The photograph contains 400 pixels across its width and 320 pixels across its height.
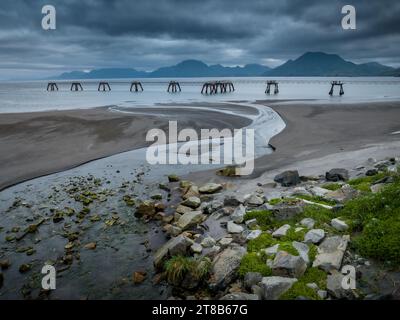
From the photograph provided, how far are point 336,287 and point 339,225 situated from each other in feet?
6.85

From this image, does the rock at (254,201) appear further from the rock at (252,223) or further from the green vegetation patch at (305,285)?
the green vegetation patch at (305,285)

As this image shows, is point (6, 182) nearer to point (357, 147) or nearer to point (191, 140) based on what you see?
point (191, 140)

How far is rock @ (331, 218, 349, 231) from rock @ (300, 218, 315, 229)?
0.45m

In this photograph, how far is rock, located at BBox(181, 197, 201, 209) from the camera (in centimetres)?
1056

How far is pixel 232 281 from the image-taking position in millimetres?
6336

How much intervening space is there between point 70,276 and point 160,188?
602cm

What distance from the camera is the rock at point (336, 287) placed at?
17.4 feet

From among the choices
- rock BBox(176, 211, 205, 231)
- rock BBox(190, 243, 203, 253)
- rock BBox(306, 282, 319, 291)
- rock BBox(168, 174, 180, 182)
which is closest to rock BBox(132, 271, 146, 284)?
rock BBox(190, 243, 203, 253)

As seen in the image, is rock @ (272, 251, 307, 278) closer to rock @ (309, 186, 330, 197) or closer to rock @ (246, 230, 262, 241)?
rock @ (246, 230, 262, 241)

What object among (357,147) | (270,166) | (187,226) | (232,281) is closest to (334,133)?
(357,147)

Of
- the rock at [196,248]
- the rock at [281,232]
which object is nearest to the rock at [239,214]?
the rock at [281,232]

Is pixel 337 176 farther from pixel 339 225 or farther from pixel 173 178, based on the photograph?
pixel 173 178

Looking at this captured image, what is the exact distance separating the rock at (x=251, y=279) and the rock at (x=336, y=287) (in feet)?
4.06

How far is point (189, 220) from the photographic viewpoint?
362 inches
